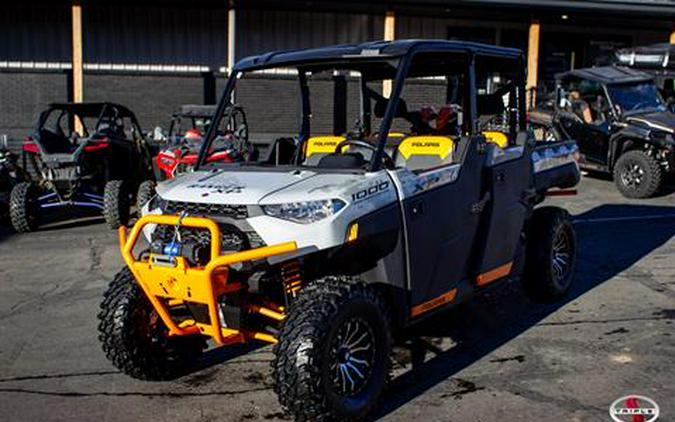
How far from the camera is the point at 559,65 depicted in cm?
2164

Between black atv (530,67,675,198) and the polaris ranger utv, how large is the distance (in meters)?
7.11

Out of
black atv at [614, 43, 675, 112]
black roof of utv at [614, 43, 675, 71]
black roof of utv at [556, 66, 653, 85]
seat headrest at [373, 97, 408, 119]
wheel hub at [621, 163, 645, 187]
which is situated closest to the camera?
seat headrest at [373, 97, 408, 119]

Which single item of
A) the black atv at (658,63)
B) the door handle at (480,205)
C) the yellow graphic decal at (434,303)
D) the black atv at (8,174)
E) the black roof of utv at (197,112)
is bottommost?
the black atv at (8,174)

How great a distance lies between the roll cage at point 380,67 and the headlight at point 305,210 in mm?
481

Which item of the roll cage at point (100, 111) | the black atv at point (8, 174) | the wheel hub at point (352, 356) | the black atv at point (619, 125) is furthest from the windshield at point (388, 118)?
the black atv at point (8, 174)

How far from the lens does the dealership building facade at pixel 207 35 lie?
53.5 feet

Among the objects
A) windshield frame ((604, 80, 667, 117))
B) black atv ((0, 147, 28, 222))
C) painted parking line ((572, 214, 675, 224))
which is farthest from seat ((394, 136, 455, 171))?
windshield frame ((604, 80, 667, 117))

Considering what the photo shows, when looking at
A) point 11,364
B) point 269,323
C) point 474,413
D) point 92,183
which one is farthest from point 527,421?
point 92,183

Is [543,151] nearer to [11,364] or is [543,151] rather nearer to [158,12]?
[11,364]

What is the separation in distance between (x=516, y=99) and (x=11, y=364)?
13.5 ft

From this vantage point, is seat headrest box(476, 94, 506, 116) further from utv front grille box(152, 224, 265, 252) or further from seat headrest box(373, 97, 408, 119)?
utv front grille box(152, 224, 265, 252)

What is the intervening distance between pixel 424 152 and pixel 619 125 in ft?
28.4

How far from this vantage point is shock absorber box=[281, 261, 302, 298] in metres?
4.29

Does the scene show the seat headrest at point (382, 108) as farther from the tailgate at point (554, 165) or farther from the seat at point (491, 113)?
the tailgate at point (554, 165)
